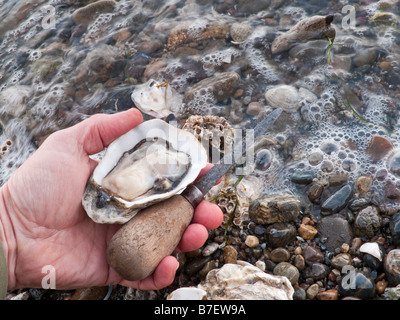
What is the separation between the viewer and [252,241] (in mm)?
2893

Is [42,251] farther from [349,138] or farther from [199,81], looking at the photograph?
[349,138]

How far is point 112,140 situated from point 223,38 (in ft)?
8.72

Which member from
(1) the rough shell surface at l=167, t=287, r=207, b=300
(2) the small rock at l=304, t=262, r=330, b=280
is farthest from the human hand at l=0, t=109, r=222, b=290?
(2) the small rock at l=304, t=262, r=330, b=280

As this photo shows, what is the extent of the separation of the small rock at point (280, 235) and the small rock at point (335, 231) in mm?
281

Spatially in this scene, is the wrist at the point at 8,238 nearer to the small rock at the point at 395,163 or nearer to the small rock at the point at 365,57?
the small rock at the point at 395,163

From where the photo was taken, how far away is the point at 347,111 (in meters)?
3.66

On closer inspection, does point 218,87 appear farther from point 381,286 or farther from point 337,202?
point 381,286

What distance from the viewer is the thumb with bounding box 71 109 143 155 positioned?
2598 mm

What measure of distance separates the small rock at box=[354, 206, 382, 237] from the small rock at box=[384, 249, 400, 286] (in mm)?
245

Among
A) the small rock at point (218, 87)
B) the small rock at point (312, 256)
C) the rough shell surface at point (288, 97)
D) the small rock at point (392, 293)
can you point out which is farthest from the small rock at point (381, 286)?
the small rock at point (218, 87)

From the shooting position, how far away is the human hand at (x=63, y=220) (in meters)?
2.47

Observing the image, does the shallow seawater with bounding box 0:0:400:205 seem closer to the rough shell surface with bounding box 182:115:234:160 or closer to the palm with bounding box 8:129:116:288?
the rough shell surface with bounding box 182:115:234:160

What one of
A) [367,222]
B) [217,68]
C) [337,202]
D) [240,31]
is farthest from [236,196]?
[240,31]

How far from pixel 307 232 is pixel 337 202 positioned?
1.35ft
